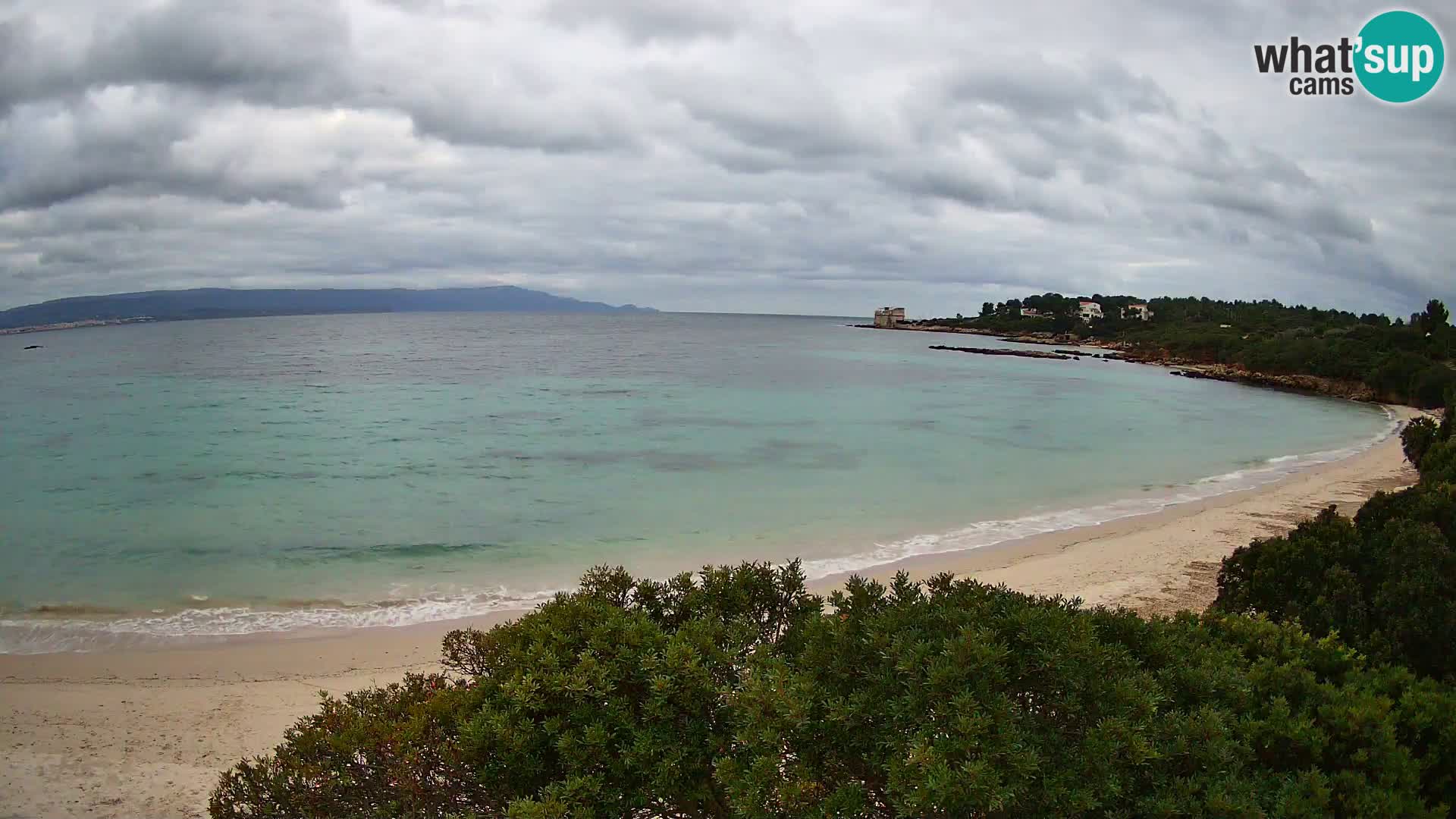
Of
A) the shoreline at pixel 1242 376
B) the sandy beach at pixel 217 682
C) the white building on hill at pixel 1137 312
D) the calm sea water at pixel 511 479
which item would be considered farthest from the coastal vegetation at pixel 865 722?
the white building on hill at pixel 1137 312

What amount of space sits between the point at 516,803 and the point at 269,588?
1189 centimetres

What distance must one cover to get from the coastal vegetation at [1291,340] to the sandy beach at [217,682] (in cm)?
2567

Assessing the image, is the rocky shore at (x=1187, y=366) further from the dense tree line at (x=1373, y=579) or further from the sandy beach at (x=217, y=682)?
the dense tree line at (x=1373, y=579)

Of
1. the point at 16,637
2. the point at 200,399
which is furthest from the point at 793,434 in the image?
the point at 200,399

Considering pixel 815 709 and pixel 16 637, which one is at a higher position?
pixel 815 709

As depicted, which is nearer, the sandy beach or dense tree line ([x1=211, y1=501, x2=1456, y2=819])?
dense tree line ([x1=211, y1=501, x2=1456, y2=819])

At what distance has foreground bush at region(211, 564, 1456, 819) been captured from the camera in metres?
3.41

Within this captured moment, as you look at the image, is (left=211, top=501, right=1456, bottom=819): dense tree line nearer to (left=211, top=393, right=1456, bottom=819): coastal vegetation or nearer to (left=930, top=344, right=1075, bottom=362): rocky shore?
(left=211, top=393, right=1456, bottom=819): coastal vegetation

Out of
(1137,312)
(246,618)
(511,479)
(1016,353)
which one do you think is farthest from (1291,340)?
(1137,312)

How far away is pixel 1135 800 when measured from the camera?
3.43 metres

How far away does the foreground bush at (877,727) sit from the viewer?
3410 mm

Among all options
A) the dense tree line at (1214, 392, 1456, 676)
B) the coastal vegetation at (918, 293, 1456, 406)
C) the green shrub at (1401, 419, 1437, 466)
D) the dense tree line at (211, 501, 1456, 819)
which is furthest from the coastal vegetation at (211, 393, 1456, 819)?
the coastal vegetation at (918, 293, 1456, 406)

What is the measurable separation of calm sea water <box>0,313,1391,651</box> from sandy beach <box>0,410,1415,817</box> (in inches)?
37.8

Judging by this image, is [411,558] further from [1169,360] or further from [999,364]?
[1169,360]
